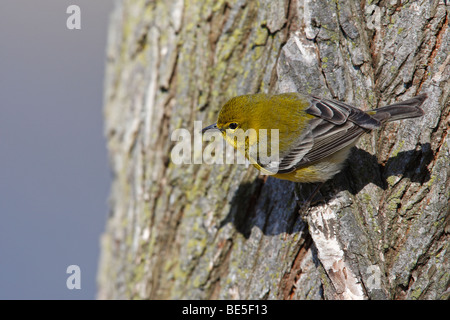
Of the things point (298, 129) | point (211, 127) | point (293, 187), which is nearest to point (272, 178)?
point (293, 187)

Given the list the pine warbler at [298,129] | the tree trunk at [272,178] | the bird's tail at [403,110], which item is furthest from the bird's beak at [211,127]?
the bird's tail at [403,110]

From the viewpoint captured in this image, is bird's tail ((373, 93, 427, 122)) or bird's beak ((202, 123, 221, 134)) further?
bird's beak ((202, 123, 221, 134))

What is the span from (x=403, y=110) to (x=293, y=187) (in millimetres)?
1124

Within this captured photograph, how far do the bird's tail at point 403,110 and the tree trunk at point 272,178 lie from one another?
0.13 metres

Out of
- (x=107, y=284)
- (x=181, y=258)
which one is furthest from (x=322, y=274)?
(x=107, y=284)

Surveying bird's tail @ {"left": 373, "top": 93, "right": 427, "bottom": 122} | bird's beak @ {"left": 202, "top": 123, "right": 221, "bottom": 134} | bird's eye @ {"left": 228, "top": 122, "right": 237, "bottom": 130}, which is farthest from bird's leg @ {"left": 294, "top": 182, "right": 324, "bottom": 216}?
bird's beak @ {"left": 202, "top": 123, "right": 221, "bottom": 134}

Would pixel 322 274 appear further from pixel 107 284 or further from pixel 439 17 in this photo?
pixel 107 284

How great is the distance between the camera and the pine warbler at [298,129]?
3463 mm

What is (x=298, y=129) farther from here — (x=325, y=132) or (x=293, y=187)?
(x=293, y=187)

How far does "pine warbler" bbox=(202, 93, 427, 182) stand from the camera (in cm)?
346

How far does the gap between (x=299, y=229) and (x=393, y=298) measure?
85 cm

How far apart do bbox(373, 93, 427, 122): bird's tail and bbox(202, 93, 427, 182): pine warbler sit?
25mm

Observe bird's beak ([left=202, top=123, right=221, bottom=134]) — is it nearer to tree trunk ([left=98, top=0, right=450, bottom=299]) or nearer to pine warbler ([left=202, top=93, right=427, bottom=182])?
pine warbler ([left=202, top=93, right=427, bottom=182])

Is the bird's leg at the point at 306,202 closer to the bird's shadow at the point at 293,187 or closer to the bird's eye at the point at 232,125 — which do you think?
the bird's shadow at the point at 293,187
